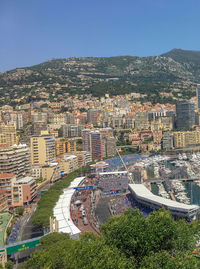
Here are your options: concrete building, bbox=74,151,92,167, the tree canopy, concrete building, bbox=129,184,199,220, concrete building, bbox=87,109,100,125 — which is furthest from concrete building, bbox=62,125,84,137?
the tree canopy

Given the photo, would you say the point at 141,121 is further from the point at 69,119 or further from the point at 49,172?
the point at 49,172

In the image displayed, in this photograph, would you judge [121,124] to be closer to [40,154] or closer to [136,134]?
[136,134]

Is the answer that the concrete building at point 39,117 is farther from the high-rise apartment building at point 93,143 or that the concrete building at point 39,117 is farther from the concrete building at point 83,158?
the concrete building at point 83,158

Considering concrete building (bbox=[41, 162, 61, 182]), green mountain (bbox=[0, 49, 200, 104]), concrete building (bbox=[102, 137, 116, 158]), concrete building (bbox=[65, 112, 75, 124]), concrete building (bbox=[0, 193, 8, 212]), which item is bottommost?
concrete building (bbox=[0, 193, 8, 212])

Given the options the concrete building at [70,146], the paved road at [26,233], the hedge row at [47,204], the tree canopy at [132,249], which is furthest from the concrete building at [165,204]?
the concrete building at [70,146]

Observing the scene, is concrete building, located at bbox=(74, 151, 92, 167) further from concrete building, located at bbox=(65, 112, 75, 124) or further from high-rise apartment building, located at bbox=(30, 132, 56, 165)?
concrete building, located at bbox=(65, 112, 75, 124)

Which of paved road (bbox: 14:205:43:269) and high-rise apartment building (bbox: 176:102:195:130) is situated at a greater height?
high-rise apartment building (bbox: 176:102:195:130)

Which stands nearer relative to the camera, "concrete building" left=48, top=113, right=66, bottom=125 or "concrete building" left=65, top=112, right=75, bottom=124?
"concrete building" left=48, top=113, right=66, bottom=125
